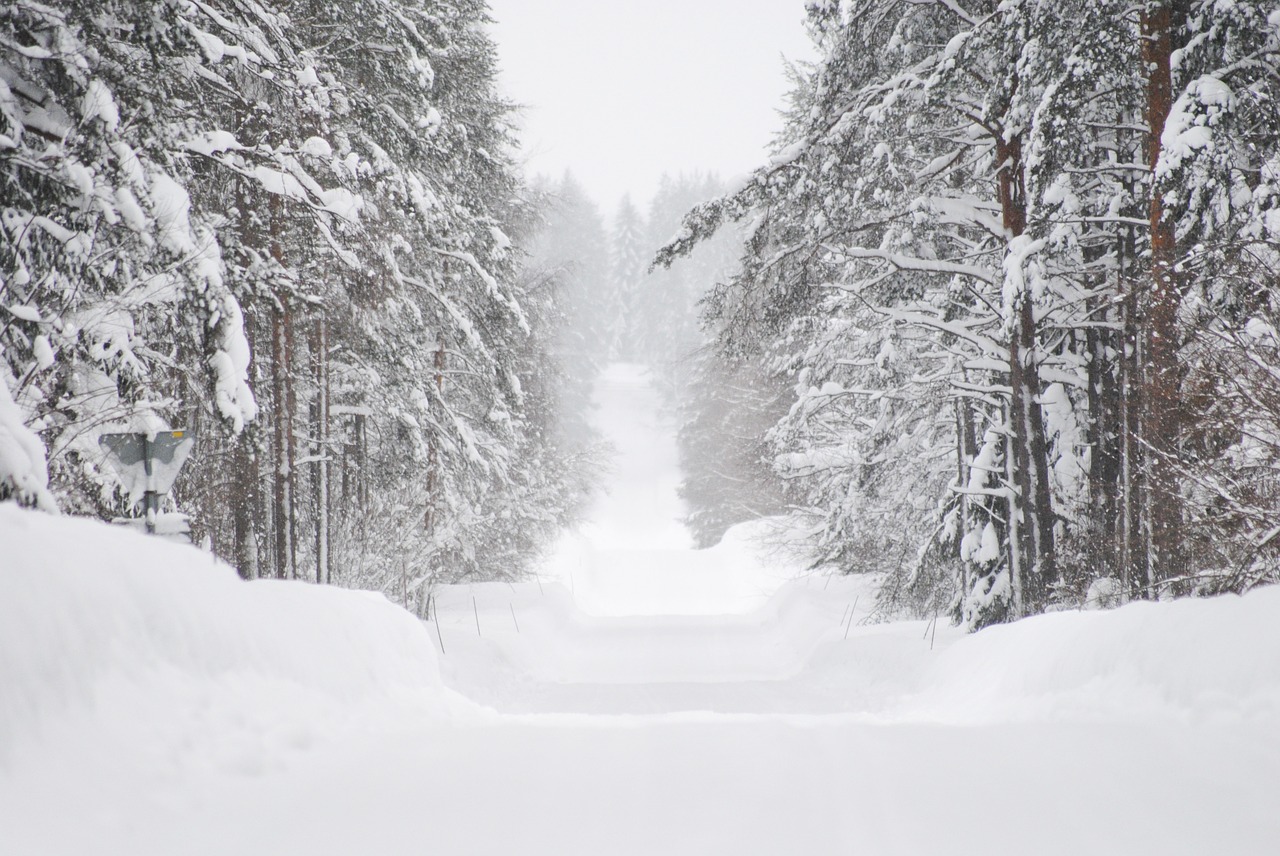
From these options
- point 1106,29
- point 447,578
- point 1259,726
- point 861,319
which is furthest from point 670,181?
point 1259,726

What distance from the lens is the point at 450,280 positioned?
15.1 m

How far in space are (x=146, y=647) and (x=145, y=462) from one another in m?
2.85

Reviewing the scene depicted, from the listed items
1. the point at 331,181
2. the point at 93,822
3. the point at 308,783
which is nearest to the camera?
the point at 93,822

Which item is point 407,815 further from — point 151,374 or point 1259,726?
point 151,374

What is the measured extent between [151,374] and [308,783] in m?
5.22

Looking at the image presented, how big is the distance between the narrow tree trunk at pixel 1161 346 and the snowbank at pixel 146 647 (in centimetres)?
647

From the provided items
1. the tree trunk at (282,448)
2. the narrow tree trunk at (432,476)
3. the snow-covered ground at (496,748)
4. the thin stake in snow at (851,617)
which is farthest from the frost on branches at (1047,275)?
the narrow tree trunk at (432,476)

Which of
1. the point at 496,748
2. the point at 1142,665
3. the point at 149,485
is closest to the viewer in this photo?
the point at 496,748

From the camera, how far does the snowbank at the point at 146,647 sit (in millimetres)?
3236

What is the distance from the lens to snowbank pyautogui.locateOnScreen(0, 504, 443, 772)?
10.6 feet

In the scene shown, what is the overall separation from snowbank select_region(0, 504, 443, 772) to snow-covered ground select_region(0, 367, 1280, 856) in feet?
0.03

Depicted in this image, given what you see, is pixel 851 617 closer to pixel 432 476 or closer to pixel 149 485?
pixel 432 476

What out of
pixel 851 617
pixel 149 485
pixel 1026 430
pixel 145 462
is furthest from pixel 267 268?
pixel 851 617

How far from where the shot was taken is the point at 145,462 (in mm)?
6266
